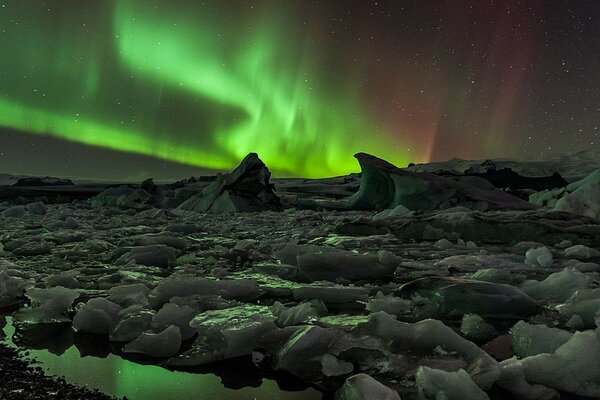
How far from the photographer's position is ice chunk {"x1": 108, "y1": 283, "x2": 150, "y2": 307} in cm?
248

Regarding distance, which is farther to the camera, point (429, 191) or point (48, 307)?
point (429, 191)

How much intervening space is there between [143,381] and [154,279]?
193 centimetres

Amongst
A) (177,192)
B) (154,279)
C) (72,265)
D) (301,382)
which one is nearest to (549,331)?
(301,382)

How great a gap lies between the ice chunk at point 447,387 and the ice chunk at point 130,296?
1.63m

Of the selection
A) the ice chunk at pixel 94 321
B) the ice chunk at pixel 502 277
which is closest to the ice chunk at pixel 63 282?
the ice chunk at pixel 94 321

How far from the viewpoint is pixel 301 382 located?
5.22 feet

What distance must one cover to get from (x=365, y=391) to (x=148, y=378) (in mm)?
834

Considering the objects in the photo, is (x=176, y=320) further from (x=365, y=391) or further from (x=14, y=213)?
(x=14, y=213)

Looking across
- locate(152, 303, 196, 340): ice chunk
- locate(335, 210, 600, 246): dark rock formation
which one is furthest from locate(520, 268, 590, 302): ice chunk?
locate(335, 210, 600, 246): dark rock formation

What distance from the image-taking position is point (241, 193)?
1606 cm

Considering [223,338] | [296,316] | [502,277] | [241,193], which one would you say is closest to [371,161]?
[241,193]

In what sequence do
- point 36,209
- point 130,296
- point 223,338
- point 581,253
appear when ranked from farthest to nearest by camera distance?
point 36,209 < point 581,253 < point 130,296 < point 223,338

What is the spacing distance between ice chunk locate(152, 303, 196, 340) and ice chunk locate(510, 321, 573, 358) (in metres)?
1.43

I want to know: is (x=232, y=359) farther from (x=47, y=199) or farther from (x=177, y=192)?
(x=47, y=199)
